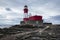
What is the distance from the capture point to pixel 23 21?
10138 centimetres

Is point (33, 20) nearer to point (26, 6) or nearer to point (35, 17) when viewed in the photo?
point (35, 17)

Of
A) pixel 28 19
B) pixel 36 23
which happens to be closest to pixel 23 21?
pixel 28 19

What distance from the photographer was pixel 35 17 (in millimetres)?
87750

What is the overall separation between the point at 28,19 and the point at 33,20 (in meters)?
8.04

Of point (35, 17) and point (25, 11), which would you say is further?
point (25, 11)

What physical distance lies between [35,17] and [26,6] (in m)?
12.6

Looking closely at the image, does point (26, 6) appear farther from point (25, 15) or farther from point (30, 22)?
point (30, 22)

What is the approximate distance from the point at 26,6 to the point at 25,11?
3.25 metres

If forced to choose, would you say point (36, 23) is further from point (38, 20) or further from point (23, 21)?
point (23, 21)

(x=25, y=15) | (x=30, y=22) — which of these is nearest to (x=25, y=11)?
(x=25, y=15)

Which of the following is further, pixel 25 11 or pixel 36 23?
pixel 25 11

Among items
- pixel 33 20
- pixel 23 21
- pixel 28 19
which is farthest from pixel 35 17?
pixel 23 21

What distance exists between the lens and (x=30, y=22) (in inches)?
3561

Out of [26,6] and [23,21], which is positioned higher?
[26,6]
